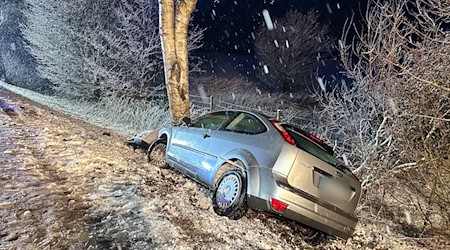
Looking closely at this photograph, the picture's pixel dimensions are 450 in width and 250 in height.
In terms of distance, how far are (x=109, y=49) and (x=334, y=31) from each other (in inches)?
720

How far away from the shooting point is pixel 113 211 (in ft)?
12.8

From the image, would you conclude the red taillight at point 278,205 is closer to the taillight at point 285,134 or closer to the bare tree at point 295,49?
the taillight at point 285,134

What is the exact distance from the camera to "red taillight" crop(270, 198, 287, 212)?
3756mm

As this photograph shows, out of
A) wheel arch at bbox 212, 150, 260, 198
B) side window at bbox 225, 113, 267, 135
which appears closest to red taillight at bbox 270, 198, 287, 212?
wheel arch at bbox 212, 150, 260, 198

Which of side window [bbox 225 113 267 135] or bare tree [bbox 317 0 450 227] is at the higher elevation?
bare tree [bbox 317 0 450 227]

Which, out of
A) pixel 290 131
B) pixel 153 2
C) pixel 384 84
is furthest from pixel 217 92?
pixel 290 131

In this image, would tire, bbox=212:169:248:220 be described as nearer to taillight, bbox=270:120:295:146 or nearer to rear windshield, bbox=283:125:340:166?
taillight, bbox=270:120:295:146

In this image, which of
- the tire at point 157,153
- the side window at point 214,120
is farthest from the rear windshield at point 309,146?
the tire at point 157,153

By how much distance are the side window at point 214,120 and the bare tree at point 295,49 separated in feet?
60.2

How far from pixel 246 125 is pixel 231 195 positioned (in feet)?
3.56

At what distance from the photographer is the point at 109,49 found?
15180 millimetres

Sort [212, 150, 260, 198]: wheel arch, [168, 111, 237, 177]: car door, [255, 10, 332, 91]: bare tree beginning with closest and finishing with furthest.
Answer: [212, 150, 260, 198]: wheel arch, [168, 111, 237, 177]: car door, [255, 10, 332, 91]: bare tree

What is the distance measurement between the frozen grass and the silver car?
6.62 metres

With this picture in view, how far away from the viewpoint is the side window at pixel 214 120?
17.4 feet
